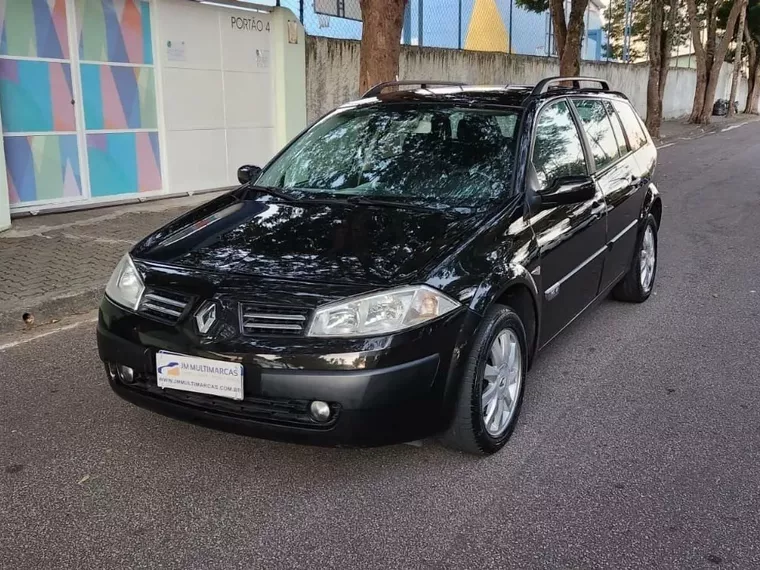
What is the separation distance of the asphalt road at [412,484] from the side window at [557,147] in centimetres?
119

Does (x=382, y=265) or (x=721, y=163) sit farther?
(x=721, y=163)

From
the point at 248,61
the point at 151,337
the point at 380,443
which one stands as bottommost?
the point at 380,443

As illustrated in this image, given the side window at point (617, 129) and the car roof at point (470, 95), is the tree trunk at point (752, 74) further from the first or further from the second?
the car roof at point (470, 95)

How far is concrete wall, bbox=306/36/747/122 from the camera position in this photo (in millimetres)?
12539

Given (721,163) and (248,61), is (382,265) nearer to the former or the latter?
(248,61)

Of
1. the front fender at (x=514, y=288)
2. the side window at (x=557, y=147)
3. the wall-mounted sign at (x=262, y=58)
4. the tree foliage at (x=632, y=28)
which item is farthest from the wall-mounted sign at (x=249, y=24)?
the tree foliage at (x=632, y=28)

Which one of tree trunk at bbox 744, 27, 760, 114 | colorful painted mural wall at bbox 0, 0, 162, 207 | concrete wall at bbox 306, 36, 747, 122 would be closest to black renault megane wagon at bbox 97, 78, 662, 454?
colorful painted mural wall at bbox 0, 0, 162, 207

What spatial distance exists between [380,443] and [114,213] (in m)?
6.98

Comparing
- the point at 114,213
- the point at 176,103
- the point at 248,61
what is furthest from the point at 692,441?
the point at 248,61

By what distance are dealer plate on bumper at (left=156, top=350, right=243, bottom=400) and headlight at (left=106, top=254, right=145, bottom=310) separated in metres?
0.35

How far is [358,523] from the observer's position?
2947 millimetres

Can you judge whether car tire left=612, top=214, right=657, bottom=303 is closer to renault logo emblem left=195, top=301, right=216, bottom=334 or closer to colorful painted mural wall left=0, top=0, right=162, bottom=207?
renault logo emblem left=195, top=301, right=216, bottom=334

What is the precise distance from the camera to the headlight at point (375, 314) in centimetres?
292

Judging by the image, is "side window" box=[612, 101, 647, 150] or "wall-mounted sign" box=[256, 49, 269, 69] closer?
"side window" box=[612, 101, 647, 150]
